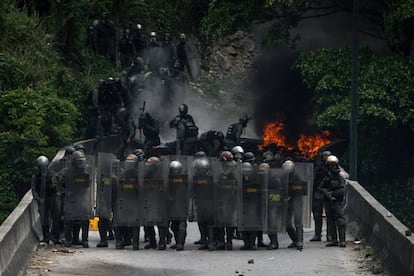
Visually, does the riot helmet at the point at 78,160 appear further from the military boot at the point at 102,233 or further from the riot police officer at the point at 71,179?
the military boot at the point at 102,233

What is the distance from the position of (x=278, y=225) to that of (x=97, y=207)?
3.11m

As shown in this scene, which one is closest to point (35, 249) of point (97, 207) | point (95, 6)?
point (97, 207)

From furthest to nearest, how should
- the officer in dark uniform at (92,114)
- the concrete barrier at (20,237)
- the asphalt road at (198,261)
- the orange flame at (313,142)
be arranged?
the orange flame at (313,142) → the officer in dark uniform at (92,114) → the asphalt road at (198,261) → the concrete barrier at (20,237)

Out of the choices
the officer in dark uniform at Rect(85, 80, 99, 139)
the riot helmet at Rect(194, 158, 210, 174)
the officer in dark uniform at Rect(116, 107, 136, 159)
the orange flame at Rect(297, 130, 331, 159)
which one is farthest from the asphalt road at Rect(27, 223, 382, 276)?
the orange flame at Rect(297, 130, 331, 159)

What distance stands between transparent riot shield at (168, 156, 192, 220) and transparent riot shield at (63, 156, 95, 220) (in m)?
1.36

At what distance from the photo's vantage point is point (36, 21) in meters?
41.4

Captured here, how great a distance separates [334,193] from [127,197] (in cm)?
353

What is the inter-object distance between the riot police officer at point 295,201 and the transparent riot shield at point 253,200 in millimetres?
439

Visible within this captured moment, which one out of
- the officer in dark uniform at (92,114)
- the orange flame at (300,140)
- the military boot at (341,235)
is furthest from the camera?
the orange flame at (300,140)

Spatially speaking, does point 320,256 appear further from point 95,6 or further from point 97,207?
point 95,6

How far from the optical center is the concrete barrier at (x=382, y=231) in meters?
17.3

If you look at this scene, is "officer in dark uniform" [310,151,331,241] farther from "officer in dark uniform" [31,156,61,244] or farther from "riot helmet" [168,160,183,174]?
"officer in dark uniform" [31,156,61,244]

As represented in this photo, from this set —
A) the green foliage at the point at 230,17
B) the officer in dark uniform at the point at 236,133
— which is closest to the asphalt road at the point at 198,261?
the officer in dark uniform at the point at 236,133

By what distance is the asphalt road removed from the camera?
19.3 meters
